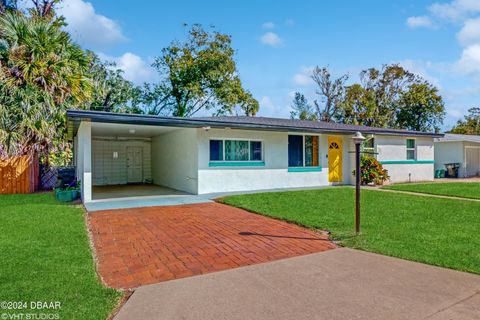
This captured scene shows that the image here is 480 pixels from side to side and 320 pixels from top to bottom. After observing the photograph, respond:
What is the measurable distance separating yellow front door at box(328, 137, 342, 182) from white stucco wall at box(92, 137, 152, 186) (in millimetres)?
10290

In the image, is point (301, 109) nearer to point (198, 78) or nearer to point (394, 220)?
point (198, 78)

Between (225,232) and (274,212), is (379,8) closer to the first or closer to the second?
(274,212)

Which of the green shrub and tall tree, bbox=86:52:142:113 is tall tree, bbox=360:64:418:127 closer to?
the green shrub

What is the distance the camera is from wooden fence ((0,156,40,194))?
42.0 ft

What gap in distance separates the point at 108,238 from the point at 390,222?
19.3 feet

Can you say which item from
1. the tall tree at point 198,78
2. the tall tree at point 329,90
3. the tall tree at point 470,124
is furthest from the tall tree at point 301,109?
the tall tree at point 470,124

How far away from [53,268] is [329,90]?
34406 millimetres

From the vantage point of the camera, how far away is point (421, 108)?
34406 mm

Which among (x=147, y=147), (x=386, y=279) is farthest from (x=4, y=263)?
(x=147, y=147)

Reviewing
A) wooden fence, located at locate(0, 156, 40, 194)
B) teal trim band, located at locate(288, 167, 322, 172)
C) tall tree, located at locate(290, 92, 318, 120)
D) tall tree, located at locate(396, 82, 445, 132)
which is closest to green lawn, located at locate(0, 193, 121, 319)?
wooden fence, located at locate(0, 156, 40, 194)

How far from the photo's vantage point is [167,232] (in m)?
6.27

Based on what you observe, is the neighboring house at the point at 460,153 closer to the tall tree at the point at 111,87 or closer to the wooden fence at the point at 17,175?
the tall tree at the point at 111,87

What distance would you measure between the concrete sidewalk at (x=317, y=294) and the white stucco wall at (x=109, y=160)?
1479 cm

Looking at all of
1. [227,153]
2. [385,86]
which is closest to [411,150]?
[227,153]
